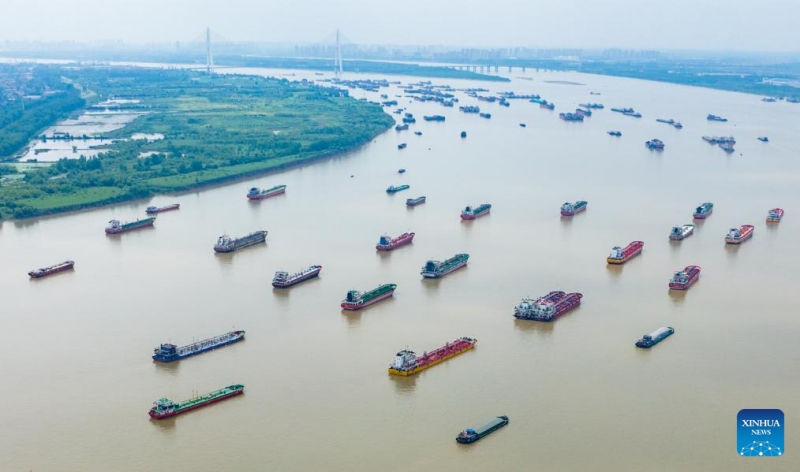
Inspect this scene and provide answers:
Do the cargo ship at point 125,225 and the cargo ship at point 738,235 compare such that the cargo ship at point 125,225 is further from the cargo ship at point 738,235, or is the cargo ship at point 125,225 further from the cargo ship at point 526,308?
the cargo ship at point 738,235

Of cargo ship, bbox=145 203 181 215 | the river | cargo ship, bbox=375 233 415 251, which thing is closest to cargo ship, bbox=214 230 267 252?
the river

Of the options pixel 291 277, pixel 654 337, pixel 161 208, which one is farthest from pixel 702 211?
pixel 161 208

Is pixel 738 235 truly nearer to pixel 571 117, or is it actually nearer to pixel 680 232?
pixel 680 232

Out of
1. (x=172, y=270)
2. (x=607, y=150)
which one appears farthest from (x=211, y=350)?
(x=607, y=150)

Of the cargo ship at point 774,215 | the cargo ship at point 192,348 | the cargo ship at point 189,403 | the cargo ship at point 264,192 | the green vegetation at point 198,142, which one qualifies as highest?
the green vegetation at point 198,142

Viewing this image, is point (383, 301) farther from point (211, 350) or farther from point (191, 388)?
point (191, 388)

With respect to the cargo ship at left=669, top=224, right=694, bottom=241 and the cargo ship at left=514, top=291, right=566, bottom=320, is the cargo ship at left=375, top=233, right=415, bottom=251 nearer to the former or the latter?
the cargo ship at left=514, top=291, right=566, bottom=320

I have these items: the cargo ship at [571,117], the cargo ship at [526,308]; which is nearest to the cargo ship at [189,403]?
the cargo ship at [526,308]
